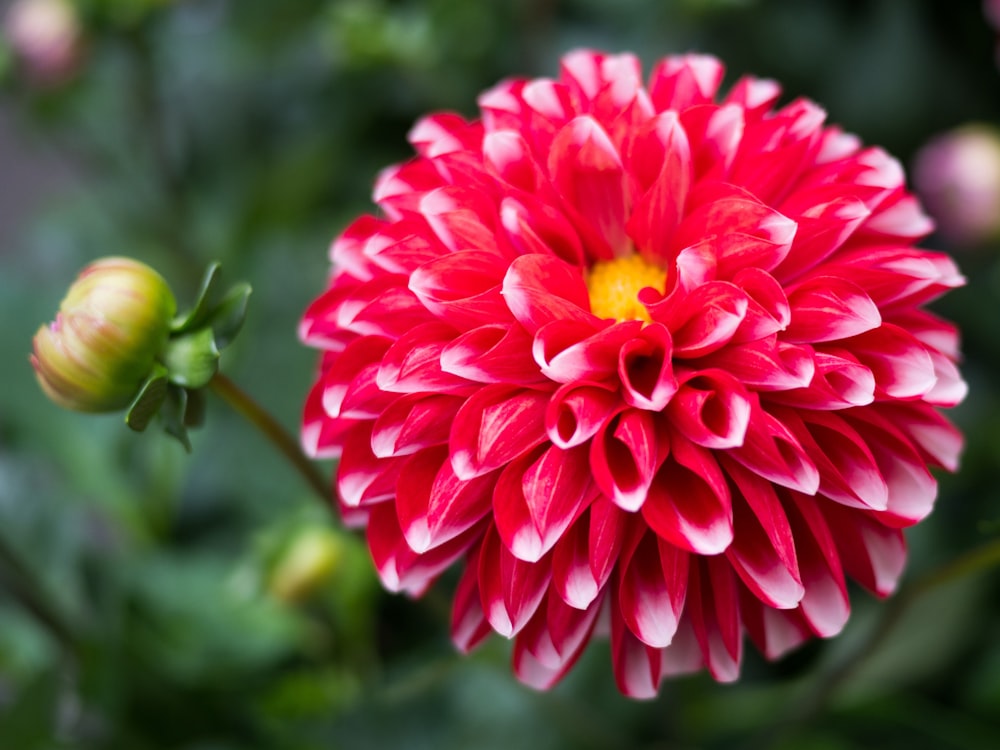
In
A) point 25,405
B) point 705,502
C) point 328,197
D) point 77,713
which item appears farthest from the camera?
point 328,197

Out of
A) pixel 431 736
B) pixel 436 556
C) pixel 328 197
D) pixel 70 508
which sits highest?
pixel 436 556

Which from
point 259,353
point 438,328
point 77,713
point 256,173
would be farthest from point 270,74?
point 438,328

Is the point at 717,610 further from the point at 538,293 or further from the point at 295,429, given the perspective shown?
the point at 295,429

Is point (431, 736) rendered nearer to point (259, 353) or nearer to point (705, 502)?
point (259, 353)

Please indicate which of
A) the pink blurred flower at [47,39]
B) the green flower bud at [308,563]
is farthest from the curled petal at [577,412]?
the pink blurred flower at [47,39]

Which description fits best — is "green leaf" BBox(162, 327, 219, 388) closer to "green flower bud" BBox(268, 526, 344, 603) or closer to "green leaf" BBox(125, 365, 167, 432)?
"green leaf" BBox(125, 365, 167, 432)

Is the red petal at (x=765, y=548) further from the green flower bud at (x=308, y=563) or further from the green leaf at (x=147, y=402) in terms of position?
the green flower bud at (x=308, y=563)
